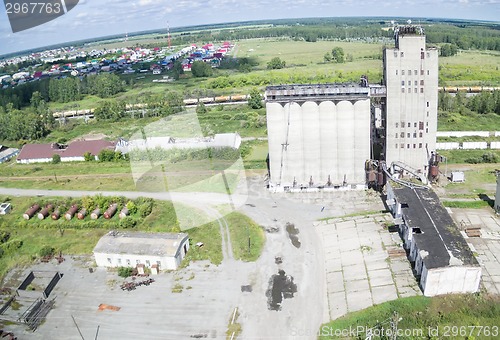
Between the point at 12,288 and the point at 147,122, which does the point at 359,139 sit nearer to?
the point at 12,288

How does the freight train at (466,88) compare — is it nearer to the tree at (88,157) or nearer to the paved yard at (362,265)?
the paved yard at (362,265)

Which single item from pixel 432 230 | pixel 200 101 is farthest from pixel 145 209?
pixel 200 101

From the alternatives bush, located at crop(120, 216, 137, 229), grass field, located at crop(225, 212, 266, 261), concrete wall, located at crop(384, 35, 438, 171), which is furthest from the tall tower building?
bush, located at crop(120, 216, 137, 229)

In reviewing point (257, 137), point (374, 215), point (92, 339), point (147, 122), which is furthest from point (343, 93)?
point (147, 122)

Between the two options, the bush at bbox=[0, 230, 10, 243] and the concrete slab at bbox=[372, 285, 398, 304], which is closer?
the concrete slab at bbox=[372, 285, 398, 304]

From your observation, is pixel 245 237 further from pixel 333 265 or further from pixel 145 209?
pixel 145 209

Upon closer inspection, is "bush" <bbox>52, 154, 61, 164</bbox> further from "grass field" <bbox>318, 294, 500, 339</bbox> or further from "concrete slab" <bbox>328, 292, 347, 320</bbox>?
"grass field" <bbox>318, 294, 500, 339</bbox>
